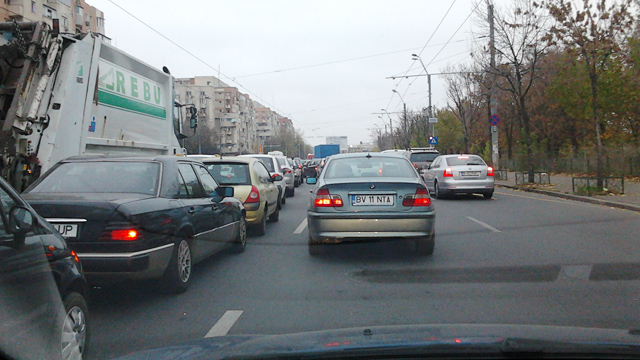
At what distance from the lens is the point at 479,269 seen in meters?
6.65

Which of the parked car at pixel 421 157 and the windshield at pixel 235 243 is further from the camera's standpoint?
the parked car at pixel 421 157

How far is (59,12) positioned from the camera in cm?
5416

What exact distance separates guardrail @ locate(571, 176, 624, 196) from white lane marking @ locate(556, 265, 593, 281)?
11020 mm

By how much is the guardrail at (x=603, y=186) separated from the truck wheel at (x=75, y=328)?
16.0m

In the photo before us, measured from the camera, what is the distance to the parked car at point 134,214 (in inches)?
188

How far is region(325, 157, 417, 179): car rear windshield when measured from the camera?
776 centimetres

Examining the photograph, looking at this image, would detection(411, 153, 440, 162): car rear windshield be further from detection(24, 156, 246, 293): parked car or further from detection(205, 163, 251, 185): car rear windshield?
detection(24, 156, 246, 293): parked car

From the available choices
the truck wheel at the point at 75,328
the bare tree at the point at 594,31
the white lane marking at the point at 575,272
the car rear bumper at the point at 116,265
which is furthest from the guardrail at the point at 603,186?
the truck wheel at the point at 75,328

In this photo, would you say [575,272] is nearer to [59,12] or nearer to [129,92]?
[129,92]

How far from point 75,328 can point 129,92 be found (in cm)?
833

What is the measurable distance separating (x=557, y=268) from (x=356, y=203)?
256 cm

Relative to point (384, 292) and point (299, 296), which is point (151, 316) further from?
point (384, 292)

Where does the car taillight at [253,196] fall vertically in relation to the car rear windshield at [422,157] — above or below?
below

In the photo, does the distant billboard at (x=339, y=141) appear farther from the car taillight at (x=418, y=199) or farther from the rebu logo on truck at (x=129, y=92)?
the car taillight at (x=418, y=199)
